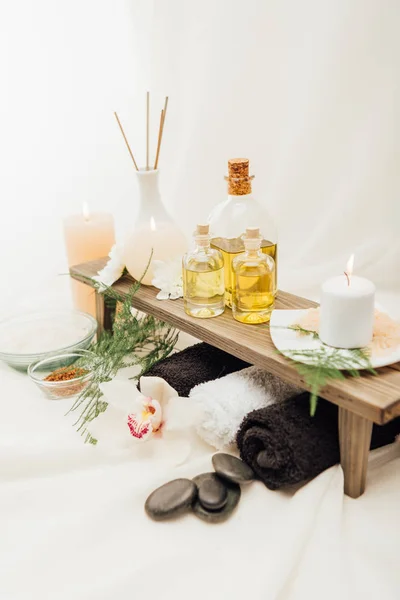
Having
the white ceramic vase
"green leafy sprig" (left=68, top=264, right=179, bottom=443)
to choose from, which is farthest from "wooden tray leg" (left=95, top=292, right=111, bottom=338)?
the white ceramic vase

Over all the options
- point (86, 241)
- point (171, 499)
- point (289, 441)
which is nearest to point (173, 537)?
point (171, 499)

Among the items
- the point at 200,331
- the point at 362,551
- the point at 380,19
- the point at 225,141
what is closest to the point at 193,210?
the point at 225,141

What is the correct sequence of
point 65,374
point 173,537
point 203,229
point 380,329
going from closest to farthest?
point 173,537 < point 380,329 < point 203,229 < point 65,374

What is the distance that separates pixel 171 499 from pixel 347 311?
1.17 ft

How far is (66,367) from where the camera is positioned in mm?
1256

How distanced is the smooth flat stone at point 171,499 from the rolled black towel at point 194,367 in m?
0.22

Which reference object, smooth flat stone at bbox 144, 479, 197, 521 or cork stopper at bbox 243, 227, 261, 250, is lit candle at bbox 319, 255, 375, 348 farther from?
smooth flat stone at bbox 144, 479, 197, 521

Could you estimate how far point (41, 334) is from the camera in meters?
1.38

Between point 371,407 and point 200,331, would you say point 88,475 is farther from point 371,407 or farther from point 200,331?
point 371,407

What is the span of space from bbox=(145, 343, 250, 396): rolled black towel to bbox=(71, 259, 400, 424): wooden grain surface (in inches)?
2.4

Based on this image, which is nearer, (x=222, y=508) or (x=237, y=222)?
(x=222, y=508)

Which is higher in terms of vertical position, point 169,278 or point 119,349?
point 169,278

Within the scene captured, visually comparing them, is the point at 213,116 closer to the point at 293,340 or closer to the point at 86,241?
the point at 86,241

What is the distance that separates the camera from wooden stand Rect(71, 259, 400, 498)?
86 cm
